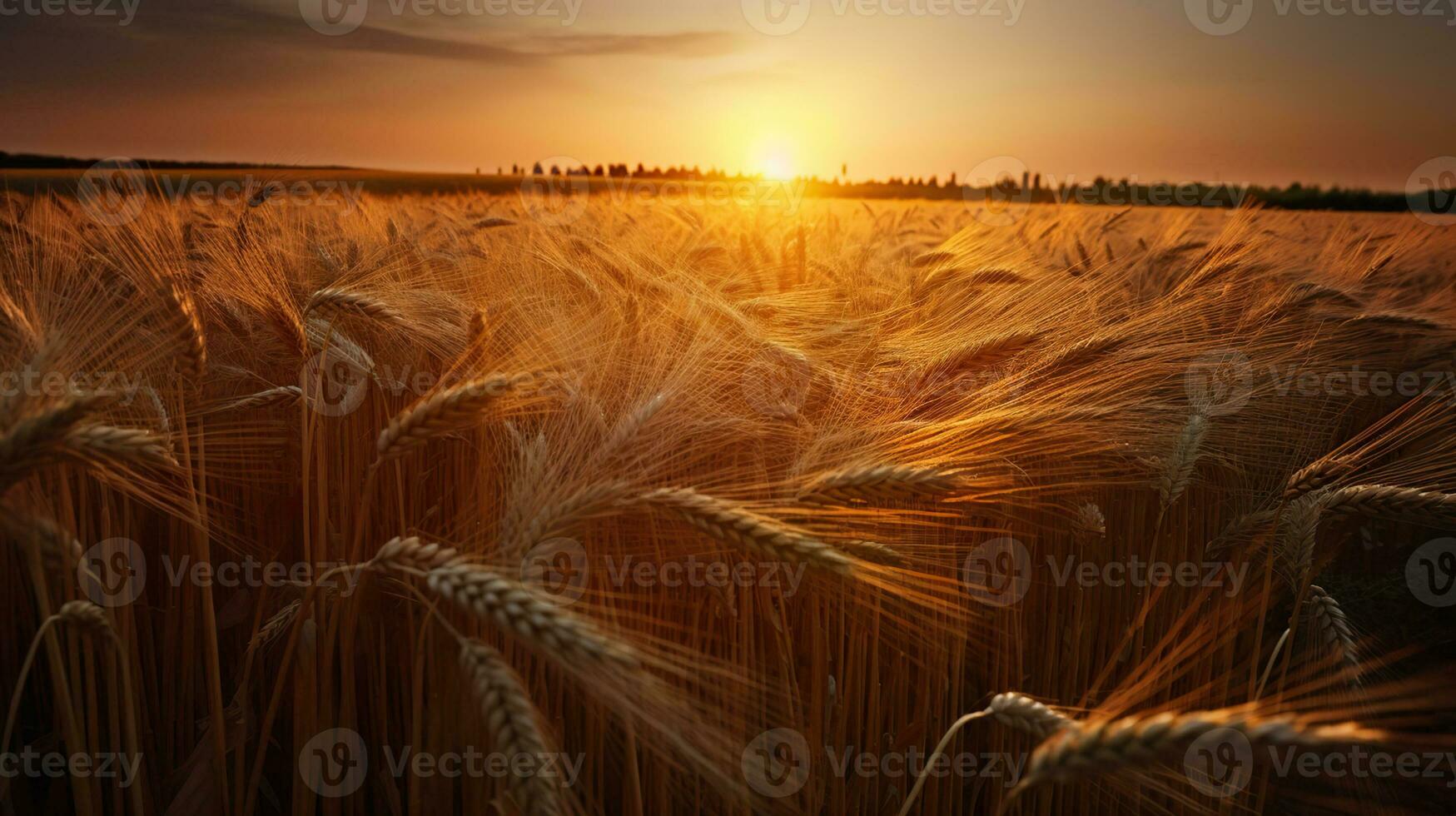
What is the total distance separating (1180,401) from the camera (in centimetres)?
188

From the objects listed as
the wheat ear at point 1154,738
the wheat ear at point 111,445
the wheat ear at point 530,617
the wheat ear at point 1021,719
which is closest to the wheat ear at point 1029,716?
the wheat ear at point 1021,719

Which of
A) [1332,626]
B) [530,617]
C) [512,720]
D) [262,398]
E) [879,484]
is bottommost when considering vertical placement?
[1332,626]

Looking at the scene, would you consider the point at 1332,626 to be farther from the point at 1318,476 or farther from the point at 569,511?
the point at 569,511

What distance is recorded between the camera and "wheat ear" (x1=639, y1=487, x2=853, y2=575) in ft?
3.06

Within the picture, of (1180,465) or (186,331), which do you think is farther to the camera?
(1180,465)

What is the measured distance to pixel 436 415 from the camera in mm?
1068

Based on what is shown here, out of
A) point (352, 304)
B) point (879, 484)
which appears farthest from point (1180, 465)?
point (352, 304)

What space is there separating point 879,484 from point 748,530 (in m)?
0.24

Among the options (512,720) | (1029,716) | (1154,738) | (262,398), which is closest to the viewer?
(1154,738)

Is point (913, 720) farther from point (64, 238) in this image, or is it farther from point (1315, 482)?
point (64, 238)

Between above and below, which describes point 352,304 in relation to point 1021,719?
above

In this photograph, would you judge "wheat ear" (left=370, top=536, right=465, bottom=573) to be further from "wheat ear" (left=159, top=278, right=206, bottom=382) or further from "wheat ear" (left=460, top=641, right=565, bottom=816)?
"wheat ear" (left=159, top=278, right=206, bottom=382)

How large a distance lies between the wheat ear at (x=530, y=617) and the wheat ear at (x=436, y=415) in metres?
0.26

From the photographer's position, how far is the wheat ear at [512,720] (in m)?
0.77
